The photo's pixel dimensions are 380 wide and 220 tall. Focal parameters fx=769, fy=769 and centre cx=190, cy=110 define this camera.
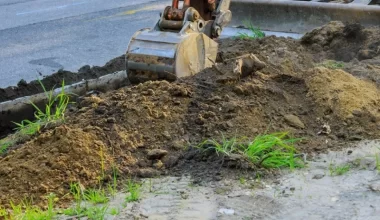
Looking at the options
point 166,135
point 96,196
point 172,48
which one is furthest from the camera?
point 172,48

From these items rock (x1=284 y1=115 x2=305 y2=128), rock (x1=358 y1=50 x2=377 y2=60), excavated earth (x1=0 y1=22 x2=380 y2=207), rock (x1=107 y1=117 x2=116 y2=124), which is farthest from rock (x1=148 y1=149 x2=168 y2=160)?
rock (x1=358 y1=50 x2=377 y2=60)

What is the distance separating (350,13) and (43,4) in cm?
813

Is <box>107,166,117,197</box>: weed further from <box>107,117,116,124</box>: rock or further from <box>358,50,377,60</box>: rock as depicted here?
<box>358,50,377,60</box>: rock

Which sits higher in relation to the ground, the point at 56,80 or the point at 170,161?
the point at 170,161

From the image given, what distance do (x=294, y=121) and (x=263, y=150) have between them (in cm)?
61

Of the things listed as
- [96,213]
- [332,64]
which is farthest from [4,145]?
[332,64]

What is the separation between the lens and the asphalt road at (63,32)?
32.9 feet

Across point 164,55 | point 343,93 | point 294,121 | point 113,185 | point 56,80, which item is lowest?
point 56,80

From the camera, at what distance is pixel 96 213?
14.8 ft

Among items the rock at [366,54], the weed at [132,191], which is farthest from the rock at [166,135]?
the rock at [366,54]

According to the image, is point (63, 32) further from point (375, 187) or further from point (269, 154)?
point (375, 187)

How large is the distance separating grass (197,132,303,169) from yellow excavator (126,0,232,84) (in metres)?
1.07

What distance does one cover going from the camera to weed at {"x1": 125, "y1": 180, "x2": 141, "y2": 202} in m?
4.72

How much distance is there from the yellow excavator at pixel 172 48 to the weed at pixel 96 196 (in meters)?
1.62
